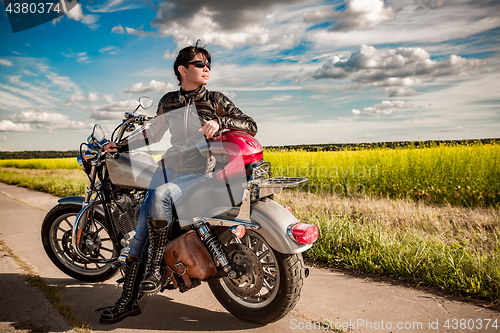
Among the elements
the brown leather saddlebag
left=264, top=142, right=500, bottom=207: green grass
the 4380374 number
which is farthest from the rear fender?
left=264, top=142, right=500, bottom=207: green grass

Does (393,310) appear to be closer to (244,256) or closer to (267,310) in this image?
(267,310)

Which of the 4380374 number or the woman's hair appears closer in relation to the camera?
the 4380374 number

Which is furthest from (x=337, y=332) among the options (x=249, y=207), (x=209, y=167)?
(x=209, y=167)

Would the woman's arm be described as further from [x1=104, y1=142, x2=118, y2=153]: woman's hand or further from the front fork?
the front fork

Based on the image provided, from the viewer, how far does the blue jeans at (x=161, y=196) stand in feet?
8.73

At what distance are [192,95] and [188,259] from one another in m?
1.34

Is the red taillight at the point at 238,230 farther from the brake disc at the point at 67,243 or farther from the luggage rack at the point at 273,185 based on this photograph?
the brake disc at the point at 67,243

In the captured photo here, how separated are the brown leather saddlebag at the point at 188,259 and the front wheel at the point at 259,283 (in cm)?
19

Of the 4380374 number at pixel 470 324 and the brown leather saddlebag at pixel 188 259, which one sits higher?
the brown leather saddlebag at pixel 188 259

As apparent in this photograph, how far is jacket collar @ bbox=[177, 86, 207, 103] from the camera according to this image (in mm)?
2934

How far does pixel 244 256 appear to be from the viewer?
8.77 feet

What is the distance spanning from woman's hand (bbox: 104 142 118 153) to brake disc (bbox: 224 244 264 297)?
55.4 inches

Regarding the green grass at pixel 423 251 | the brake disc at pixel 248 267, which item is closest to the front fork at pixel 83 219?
→ the brake disc at pixel 248 267

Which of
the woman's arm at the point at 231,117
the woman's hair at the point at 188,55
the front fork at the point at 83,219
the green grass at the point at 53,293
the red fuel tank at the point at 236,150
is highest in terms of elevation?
the woman's hair at the point at 188,55
